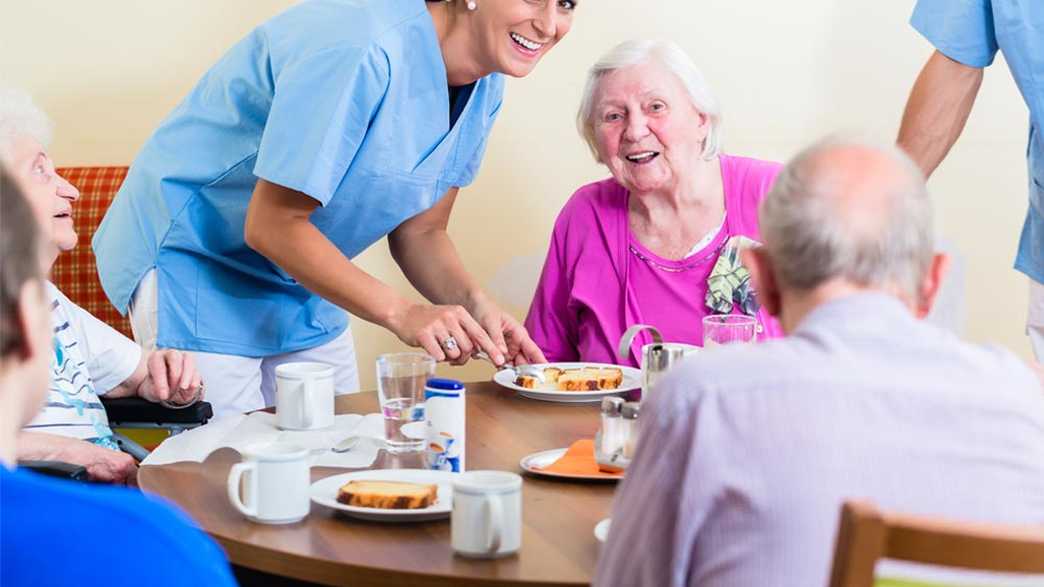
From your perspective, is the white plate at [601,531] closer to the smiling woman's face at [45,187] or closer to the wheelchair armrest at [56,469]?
the wheelchair armrest at [56,469]

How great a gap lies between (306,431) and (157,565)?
990 millimetres

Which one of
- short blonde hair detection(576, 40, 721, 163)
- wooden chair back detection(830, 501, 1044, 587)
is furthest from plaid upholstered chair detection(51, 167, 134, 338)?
wooden chair back detection(830, 501, 1044, 587)

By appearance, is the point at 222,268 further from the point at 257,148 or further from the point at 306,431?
the point at 306,431

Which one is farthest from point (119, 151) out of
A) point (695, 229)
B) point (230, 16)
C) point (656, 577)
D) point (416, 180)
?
point (656, 577)

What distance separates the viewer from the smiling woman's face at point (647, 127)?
2480 millimetres

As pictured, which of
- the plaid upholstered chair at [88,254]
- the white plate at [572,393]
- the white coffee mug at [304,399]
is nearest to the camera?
the white coffee mug at [304,399]

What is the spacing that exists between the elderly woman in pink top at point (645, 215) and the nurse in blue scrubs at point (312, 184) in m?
0.23

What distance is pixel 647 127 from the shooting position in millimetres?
2490

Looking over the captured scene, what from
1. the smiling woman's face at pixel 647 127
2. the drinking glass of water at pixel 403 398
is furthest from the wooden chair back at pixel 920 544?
the smiling woman's face at pixel 647 127

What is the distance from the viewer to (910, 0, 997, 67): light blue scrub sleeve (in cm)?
241

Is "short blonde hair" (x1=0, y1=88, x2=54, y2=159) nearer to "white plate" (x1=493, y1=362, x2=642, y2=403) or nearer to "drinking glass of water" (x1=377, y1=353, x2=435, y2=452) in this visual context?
"drinking glass of water" (x1=377, y1=353, x2=435, y2=452)

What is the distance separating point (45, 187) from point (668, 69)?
118 centimetres

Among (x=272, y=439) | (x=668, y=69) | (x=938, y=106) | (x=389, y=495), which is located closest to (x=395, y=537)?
(x=389, y=495)

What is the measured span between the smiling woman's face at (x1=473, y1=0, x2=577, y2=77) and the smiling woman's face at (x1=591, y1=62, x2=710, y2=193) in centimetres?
29
